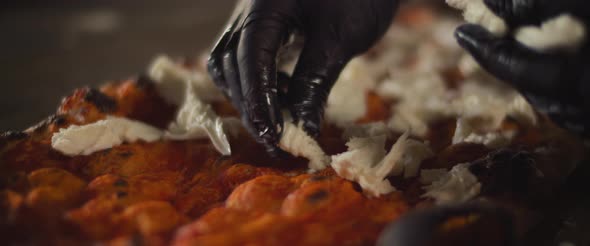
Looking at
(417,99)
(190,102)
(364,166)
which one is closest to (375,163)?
(364,166)

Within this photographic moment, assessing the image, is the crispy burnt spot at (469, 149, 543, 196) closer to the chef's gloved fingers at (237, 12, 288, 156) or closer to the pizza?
the pizza

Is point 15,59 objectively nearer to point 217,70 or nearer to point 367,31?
point 217,70

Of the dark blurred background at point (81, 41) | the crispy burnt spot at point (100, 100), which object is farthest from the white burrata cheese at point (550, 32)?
the dark blurred background at point (81, 41)

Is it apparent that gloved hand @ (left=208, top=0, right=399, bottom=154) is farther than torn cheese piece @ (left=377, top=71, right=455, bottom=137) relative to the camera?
No

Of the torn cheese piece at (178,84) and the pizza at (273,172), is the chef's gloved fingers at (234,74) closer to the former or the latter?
the pizza at (273,172)

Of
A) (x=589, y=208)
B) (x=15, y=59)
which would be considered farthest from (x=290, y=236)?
(x=15, y=59)

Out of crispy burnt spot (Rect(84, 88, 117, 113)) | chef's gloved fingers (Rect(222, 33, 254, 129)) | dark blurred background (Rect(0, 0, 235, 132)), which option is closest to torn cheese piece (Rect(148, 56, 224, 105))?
crispy burnt spot (Rect(84, 88, 117, 113))
